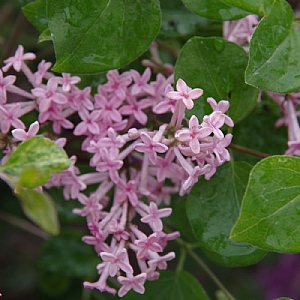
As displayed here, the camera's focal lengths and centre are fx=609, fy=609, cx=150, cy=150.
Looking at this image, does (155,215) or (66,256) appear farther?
(66,256)

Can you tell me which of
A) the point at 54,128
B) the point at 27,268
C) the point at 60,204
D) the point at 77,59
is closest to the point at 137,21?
the point at 77,59

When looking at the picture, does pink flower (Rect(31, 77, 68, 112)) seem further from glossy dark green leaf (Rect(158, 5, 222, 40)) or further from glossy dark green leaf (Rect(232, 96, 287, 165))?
glossy dark green leaf (Rect(232, 96, 287, 165))

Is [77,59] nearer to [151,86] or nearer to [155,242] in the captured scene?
[151,86]

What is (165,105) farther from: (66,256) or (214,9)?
(66,256)

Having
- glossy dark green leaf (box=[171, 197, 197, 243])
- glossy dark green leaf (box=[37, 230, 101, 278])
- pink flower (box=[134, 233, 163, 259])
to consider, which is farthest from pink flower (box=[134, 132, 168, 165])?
glossy dark green leaf (box=[37, 230, 101, 278])

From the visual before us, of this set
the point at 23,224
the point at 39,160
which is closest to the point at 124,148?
the point at 39,160

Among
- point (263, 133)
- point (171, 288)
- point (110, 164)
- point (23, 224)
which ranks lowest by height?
point (23, 224)
